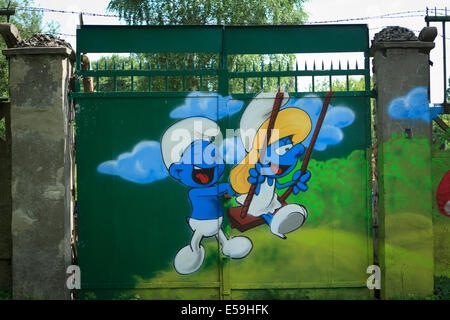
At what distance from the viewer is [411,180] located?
497 cm

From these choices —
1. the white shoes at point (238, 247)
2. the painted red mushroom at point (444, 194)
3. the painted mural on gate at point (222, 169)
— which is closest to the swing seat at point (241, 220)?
the painted mural on gate at point (222, 169)

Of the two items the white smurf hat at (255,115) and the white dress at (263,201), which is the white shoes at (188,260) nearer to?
the white dress at (263,201)

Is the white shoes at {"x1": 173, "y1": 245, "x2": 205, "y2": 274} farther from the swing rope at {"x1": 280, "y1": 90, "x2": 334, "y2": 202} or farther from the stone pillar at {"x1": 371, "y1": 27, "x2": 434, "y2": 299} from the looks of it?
the stone pillar at {"x1": 371, "y1": 27, "x2": 434, "y2": 299}

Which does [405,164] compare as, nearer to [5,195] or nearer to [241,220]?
[241,220]

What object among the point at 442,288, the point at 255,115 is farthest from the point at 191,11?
the point at 442,288

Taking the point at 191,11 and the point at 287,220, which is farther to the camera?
the point at 191,11

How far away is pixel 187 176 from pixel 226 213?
0.57 m

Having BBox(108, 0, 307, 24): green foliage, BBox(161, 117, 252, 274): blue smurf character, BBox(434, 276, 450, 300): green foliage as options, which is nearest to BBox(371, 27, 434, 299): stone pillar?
BBox(434, 276, 450, 300): green foliage

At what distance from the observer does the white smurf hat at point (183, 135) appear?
5016 mm

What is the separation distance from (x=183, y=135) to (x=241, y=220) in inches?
42.9

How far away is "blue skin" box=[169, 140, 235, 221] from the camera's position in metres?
5.01

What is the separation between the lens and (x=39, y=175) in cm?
488

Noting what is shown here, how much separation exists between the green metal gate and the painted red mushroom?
2.80ft

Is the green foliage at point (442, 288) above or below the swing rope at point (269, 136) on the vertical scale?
below
